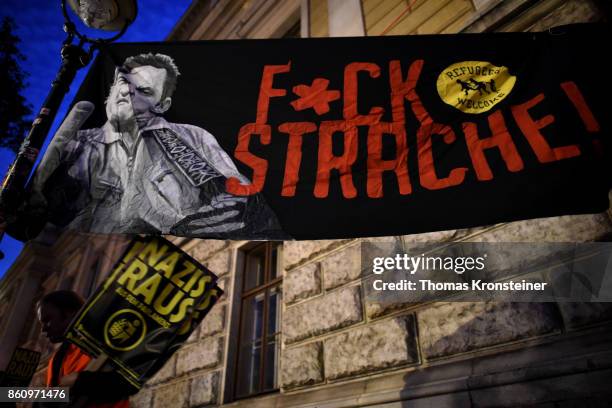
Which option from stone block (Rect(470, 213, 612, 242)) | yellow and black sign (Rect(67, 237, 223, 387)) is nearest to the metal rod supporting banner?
yellow and black sign (Rect(67, 237, 223, 387))

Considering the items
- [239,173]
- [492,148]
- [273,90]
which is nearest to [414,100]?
[492,148]

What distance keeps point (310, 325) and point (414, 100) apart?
2443mm

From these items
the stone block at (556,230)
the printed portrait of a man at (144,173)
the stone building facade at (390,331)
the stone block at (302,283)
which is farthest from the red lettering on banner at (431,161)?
the stone block at (302,283)

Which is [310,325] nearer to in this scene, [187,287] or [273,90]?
[187,287]

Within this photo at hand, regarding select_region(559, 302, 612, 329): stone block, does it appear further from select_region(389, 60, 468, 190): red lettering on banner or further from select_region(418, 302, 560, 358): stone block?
select_region(389, 60, 468, 190): red lettering on banner

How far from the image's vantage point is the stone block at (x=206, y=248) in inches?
215

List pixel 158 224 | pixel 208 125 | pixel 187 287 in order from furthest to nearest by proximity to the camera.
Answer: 1. pixel 187 287
2. pixel 208 125
3. pixel 158 224

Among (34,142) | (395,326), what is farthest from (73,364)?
(395,326)

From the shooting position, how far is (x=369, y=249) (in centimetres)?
341

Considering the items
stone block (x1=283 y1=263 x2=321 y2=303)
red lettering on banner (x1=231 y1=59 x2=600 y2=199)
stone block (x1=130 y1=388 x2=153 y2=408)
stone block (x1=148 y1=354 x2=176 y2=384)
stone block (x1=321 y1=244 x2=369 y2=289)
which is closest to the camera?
red lettering on banner (x1=231 y1=59 x2=600 y2=199)

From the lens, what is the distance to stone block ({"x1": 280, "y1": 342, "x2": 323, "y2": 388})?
10.7 ft

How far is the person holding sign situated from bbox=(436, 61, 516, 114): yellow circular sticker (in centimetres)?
275

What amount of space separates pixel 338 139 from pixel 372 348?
191 cm

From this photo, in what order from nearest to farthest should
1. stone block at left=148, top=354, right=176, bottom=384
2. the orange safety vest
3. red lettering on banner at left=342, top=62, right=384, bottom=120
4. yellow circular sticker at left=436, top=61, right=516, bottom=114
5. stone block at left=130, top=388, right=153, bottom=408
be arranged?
yellow circular sticker at left=436, top=61, right=516, bottom=114
red lettering on banner at left=342, top=62, right=384, bottom=120
the orange safety vest
stone block at left=148, top=354, right=176, bottom=384
stone block at left=130, top=388, right=153, bottom=408
